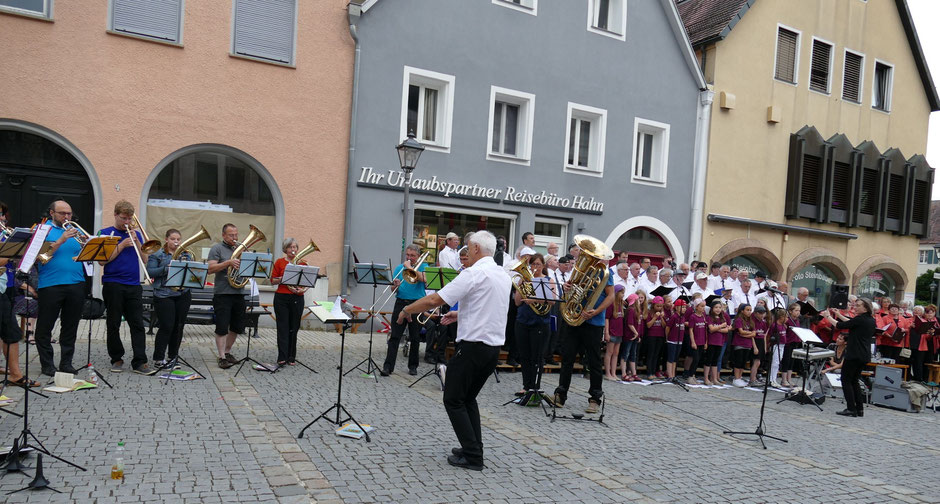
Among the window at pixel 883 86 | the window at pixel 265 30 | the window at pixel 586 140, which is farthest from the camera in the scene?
the window at pixel 883 86

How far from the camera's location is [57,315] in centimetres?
841

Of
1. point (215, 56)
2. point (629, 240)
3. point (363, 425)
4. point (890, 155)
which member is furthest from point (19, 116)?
point (890, 155)

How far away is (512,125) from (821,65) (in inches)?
465

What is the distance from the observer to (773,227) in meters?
22.2

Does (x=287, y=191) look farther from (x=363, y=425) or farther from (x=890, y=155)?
(x=890, y=155)

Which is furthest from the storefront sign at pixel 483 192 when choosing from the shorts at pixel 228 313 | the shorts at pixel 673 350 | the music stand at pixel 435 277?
the shorts at pixel 673 350

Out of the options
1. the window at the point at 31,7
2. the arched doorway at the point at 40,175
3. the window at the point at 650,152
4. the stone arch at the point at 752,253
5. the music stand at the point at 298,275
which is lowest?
the music stand at the point at 298,275

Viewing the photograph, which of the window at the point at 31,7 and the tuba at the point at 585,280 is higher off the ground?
the window at the point at 31,7

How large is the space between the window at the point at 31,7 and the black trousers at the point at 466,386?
11.2m

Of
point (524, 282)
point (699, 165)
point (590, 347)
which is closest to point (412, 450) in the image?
point (524, 282)

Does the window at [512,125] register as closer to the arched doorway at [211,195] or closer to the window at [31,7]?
the arched doorway at [211,195]

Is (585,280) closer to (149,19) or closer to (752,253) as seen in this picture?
(149,19)

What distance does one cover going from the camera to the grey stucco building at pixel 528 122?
16.0 m

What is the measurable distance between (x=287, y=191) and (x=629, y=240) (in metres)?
9.63
